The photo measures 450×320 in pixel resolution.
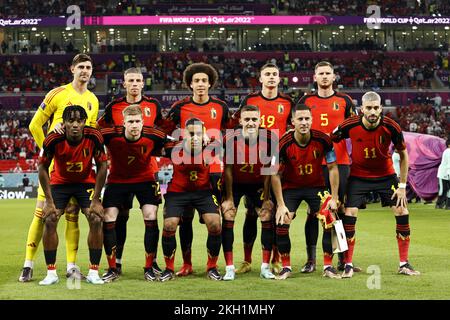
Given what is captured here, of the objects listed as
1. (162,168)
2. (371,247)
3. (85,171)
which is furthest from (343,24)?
(85,171)

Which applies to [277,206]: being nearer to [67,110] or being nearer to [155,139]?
[155,139]

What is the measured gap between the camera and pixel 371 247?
40.1 ft

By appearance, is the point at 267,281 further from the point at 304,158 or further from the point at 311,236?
Answer: the point at 304,158

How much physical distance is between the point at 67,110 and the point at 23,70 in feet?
142

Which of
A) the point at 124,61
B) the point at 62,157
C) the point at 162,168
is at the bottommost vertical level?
the point at 162,168

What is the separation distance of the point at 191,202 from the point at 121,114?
4.56ft

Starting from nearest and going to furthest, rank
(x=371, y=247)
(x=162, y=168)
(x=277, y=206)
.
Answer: (x=277, y=206), (x=371, y=247), (x=162, y=168)

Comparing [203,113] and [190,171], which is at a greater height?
[203,113]

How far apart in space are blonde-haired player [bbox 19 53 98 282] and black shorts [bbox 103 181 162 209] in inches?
15.7

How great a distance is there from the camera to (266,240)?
924 cm

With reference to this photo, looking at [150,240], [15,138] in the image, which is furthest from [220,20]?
Result: [150,240]

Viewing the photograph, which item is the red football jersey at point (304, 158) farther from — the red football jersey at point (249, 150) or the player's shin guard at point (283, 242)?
the player's shin guard at point (283, 242)

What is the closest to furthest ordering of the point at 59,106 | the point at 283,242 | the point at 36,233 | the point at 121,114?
1. the point at 283,242
2. the point at 36,233
3. the point at 59,106
4. the point at 121,114

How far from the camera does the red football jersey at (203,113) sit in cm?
950
